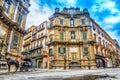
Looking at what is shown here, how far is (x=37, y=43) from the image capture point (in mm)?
36375

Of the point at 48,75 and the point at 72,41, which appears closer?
the point at 48,75

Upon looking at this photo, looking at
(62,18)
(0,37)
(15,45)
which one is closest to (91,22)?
(62,18)

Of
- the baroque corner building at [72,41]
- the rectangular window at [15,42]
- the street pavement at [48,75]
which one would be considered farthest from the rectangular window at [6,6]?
the baroque corner building at [72,41]

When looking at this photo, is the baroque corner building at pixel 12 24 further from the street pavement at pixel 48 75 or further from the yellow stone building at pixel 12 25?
the street pavement at pixel 48 75

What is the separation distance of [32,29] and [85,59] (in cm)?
2288

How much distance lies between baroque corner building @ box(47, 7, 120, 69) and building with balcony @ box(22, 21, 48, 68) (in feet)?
10.0

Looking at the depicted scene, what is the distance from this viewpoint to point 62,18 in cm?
3123

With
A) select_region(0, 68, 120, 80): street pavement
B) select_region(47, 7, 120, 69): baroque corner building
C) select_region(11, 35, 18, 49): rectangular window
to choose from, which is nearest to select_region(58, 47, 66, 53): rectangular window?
select_region(47, 7, 120, 69): baroque corner building

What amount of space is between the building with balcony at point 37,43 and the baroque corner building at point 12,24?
43.2 ft

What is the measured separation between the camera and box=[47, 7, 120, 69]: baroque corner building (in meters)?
27.6

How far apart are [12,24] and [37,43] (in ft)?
65.4

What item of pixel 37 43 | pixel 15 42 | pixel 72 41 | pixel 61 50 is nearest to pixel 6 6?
pixel 15 42

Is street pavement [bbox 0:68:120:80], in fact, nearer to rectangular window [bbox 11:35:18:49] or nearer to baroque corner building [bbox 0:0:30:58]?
baroque corner building [bbox 0:0:30:58]

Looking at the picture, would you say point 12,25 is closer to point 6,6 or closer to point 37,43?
point 6,6
